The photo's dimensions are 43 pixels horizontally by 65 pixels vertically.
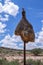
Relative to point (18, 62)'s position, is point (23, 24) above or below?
above

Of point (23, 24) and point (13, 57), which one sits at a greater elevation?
point (23, 24)

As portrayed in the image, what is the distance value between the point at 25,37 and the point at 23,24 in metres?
0.26

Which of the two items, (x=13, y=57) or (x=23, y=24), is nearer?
(x=23, y=24)

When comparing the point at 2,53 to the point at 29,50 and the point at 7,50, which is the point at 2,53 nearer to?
the point at 7,50

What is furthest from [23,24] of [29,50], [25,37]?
[29,50]

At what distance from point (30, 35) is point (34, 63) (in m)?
2.57

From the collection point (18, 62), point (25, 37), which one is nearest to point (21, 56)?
point (18, 62)

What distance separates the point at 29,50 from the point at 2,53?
2.64 feet

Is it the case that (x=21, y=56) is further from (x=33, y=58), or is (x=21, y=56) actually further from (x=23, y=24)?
(x=23, y=24)

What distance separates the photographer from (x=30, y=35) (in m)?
4.98

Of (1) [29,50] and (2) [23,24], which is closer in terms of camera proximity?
(2) [23,24]

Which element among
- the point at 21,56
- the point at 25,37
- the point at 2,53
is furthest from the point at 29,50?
the point at 25,37

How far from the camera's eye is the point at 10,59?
7.46 m

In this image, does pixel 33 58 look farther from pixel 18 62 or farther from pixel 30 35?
pixel 30 35
